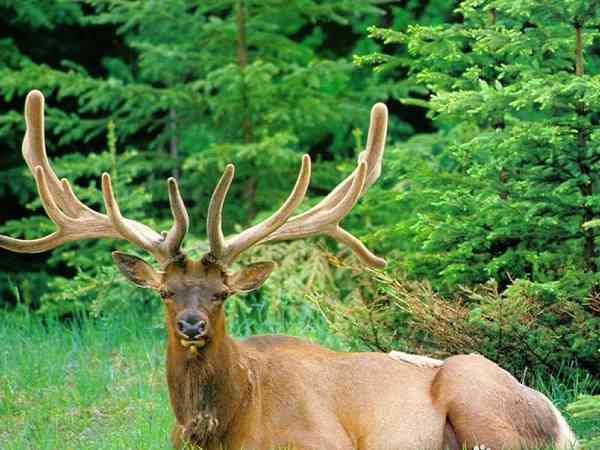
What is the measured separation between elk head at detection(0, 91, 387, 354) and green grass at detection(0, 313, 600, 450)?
908mm

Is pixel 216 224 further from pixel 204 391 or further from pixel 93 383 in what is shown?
pixel 93 383

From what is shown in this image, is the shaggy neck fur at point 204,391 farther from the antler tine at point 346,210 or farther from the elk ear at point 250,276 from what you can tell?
the antler tine at point 346,210

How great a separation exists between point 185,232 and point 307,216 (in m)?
0.82

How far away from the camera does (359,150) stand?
394 inches

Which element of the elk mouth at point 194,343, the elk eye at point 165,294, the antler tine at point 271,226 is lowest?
the elk mouth at point 194,343

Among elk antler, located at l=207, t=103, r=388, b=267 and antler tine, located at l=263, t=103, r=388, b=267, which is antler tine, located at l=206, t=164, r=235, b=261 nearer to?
elk antler, located at l=207, t=103, r=388, b=267

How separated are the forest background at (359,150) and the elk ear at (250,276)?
1.28 m

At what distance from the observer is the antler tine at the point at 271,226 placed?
6.34m

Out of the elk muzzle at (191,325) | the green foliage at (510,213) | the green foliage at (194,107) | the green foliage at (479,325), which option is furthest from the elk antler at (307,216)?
the green foliage at (194,107)

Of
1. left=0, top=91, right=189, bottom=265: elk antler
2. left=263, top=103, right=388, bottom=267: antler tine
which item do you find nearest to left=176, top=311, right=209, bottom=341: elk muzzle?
left=0, top=91, right=189, bottom=265: elk antler

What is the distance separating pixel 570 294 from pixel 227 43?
515 centimetres

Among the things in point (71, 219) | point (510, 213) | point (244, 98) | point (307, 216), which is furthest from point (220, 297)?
point (244, 98)

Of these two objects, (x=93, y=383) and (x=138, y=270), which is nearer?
(x=138, y=270)

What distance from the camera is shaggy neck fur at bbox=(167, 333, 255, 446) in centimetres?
621
